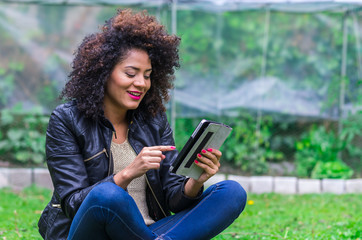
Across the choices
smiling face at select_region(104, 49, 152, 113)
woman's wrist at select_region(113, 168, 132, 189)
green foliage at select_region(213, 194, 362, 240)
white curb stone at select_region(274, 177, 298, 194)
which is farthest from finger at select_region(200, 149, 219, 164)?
white curb stone at select_region(274, 177, 298, 194)

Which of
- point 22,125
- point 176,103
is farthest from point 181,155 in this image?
point 22,125

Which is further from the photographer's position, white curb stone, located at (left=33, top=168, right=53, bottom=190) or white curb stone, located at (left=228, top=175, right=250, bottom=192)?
white curb stone, located at (left=228, top=175, right=250, bottom=192)

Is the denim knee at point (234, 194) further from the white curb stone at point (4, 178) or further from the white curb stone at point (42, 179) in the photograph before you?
the white curb stone at point (4, 178)

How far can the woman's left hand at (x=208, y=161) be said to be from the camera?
Answer: 2.43m

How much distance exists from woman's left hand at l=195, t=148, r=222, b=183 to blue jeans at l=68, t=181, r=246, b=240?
148 mm

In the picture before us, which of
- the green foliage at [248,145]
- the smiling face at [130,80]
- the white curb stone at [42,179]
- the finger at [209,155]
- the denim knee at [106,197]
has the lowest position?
the white curb stone at [42,179]

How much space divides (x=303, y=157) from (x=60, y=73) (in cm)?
282

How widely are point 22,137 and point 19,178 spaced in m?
0.51

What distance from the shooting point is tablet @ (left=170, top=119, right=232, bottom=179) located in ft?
7.63

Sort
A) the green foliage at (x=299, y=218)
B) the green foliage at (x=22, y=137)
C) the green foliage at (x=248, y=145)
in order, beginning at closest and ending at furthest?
the green foliage at (x=299, y=218), the green foliage at (x=22, y=137), the green foliage at (x=248, y=145)

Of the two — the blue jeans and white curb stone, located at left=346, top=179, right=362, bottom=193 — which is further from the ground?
the blue jeans

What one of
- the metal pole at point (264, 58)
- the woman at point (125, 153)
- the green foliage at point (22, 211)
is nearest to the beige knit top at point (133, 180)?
the woman at point (125, 153)

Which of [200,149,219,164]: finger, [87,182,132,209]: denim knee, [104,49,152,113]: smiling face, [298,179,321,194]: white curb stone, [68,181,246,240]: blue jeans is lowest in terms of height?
[298,179,321,194]: white curb stone

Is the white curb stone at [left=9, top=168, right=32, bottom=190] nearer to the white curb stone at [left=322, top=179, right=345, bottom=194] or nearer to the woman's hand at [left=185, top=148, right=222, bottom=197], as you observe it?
the white curb stone at [left=322, top=179, right=345, bottom=194]
